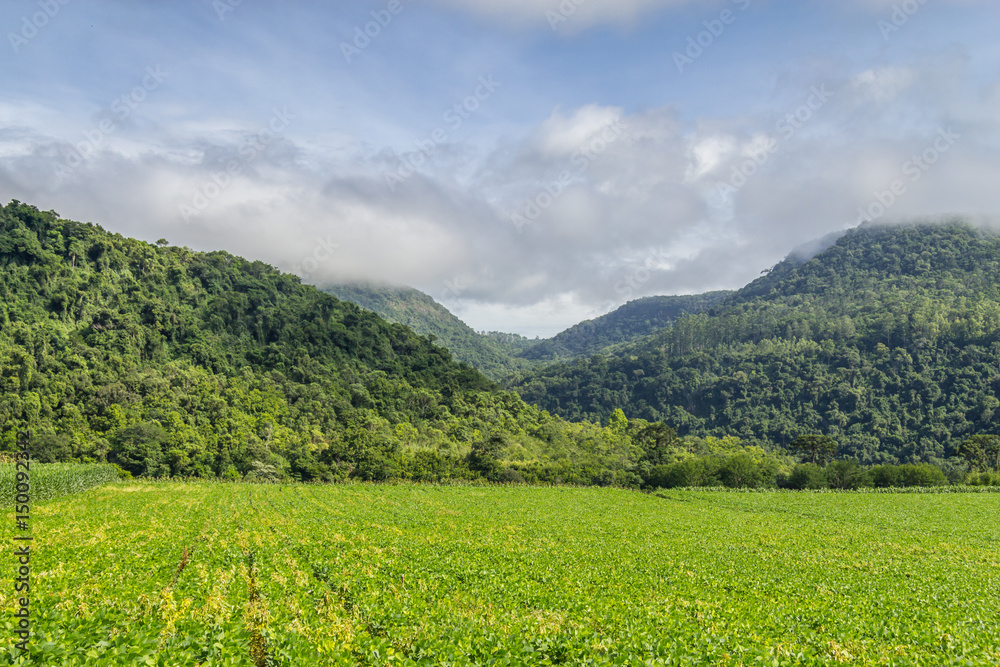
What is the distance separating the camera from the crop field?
1007 cm

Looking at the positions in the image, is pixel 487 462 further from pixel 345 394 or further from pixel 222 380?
pixel 222 380

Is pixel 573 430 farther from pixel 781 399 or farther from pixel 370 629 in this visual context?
pixel 370 629

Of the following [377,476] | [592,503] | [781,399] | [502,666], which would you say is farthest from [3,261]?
[781,399]

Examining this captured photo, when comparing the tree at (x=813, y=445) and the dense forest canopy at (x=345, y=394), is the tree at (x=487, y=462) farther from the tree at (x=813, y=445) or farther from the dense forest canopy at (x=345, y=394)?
the tree at (x=813, y=445)

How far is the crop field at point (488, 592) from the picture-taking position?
10070 millimetres

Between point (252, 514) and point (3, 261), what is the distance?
118 meters

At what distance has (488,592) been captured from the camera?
55.2 feet

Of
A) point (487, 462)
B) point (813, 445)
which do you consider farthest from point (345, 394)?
point (813, 445)

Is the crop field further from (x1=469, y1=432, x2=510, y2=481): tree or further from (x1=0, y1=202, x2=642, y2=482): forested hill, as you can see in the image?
(x1=0, y1=202, x2=642, y2=482): forested hill

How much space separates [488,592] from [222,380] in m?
115

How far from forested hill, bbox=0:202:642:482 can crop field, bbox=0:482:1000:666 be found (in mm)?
51769

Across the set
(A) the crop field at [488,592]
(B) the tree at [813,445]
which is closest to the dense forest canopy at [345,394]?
(B) the tree at [813,445]

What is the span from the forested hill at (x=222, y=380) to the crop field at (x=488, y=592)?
51.8m

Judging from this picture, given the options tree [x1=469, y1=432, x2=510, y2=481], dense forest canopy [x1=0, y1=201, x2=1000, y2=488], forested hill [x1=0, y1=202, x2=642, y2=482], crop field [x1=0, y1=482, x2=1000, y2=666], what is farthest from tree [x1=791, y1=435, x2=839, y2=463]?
crop field [x1=0, y1=482, x2=1000, y2=666]
